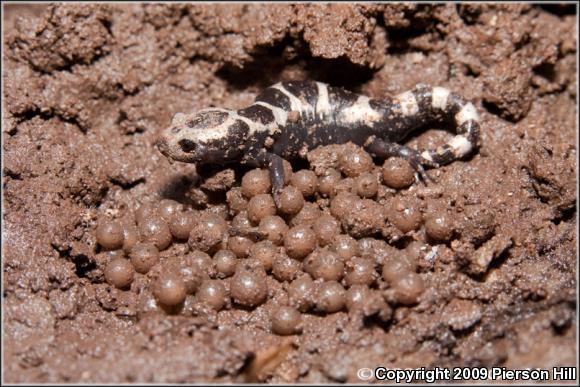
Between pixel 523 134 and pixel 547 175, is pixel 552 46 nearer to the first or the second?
pixel 523 134

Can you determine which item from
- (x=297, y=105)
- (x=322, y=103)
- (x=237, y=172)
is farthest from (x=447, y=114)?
(x=237, y=172)

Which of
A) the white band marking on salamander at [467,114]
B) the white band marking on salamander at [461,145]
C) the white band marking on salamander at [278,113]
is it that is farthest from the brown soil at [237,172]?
the white band marking on salamander at [278,113]

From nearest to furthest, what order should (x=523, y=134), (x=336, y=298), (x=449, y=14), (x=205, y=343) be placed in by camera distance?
(x=205, y=343), (x=336, y=298), (x=523, y=134), (x=449, y=14)

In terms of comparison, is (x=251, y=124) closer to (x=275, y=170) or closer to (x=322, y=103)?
(x=275, y=170)

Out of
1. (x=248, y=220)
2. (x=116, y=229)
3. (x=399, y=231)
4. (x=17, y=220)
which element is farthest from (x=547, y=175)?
(x=17, y=220)

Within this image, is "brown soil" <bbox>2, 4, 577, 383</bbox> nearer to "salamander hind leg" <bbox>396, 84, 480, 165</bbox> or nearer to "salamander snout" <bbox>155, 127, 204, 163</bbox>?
"salamander hind leg" <bbox>396, 84, 480, 165</bbox>

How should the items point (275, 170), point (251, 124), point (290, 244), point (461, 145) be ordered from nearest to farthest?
point (290, 244), point (275, 170), point (251, 124), point (461, 145)

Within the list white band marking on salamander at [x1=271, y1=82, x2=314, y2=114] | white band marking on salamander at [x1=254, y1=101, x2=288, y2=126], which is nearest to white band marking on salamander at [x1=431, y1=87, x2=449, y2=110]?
white band marking on salamander at [x1=271, y1=82, x2=314, y2=114]
